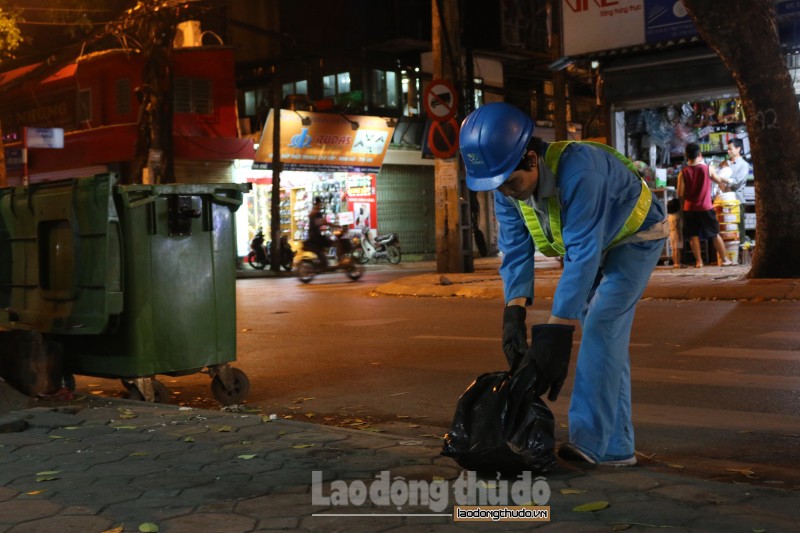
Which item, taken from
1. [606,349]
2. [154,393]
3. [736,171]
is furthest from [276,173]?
[606,349]

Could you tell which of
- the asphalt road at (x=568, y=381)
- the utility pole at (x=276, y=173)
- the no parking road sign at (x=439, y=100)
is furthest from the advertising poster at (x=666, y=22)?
the utility pole at (x=276, y=173)

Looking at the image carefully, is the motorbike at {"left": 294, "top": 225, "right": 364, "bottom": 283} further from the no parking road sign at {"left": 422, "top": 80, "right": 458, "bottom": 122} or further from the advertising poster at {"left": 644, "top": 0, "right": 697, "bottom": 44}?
the advertising poster at {"left": 644, "top": 0, "right": 697, "bottom": 44}

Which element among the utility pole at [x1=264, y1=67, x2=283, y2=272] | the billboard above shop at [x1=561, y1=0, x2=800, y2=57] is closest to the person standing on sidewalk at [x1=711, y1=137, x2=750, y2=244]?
the billboard above shop at [x1=561, y1=0, x2=800, y2=57]

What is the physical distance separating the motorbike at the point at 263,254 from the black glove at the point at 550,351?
24467mm

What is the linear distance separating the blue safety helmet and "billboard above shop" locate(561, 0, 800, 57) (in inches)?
548

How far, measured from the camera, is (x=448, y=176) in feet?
60.3

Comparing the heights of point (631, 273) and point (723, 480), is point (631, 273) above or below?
above

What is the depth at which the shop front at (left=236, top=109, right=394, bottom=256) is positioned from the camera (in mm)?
29750

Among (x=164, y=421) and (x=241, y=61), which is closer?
(x=164, y=421)

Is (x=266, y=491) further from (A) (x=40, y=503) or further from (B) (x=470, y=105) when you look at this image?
(B) (x=470, y=105)

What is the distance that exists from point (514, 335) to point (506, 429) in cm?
40

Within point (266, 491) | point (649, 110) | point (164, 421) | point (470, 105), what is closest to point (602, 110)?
point (649, 110)

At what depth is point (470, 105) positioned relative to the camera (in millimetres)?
27109

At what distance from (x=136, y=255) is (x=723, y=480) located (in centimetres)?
398
